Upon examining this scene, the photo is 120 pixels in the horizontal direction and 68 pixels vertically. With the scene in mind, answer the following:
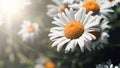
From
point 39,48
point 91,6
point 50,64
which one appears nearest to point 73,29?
point 91,6

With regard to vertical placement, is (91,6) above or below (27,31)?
below

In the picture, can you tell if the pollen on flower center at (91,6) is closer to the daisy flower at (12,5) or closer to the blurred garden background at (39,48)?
the blurred garden background at (39,48)

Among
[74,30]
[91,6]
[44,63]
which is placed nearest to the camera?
[74,30]

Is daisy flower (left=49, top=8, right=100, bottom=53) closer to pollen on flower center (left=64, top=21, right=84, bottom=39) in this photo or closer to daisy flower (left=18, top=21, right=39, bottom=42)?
pollen on flower center (left=64, top=21, right=84, bottom=39)

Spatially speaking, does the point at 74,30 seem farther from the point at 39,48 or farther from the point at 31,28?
the point at 39,48

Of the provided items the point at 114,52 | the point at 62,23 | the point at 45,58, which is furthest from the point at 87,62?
the point at 62,23

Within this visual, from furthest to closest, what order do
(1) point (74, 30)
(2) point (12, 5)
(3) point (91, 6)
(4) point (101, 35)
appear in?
(2) point (12, 5), (4) point (101, 35), (3) point (91, 6), (1) point (74, 30)
